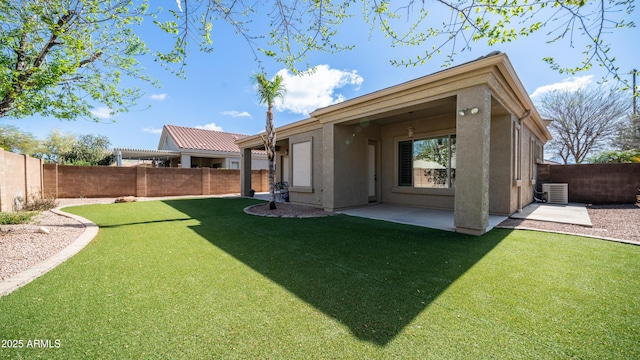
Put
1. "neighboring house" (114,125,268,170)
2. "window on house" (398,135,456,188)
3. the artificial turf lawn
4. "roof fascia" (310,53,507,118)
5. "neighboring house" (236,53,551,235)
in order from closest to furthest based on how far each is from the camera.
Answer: the artificial turf lawn < "roof fascia" (310,53,507,118) < "neighboring house" (236,53,551,235) < "window on house" (398,135,456,188) < "neighboring house" (114,125,268,170)

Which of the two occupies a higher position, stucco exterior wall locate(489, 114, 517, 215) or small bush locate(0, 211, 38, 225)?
stucco exterior wall locate(489, 114, 517, 215)

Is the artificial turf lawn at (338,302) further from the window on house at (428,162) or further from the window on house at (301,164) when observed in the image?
the window on house at (301,164)

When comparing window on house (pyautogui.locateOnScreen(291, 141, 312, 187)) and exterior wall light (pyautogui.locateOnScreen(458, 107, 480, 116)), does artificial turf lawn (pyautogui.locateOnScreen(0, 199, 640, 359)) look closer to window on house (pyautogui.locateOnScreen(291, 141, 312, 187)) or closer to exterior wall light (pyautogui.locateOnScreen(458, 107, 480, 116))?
exterior wall light (pyautogui.locateOnScreen(458, 107, 480, 116))

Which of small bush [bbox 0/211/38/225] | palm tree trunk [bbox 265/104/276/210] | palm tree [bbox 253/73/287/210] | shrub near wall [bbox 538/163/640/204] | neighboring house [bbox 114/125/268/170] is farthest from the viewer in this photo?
neighboring house [bbox 114/125/268/170]

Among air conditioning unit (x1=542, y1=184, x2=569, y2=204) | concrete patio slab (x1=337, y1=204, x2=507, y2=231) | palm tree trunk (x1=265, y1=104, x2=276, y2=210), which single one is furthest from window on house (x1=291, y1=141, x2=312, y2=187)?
air conditioning unit (x1=542, y1=184, x2=569, y2=204)

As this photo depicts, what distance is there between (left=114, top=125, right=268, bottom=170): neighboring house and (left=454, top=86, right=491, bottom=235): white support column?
1673 cm

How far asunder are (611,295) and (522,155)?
692 centimetres

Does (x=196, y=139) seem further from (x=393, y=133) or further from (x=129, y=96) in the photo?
(x=393, y=133)

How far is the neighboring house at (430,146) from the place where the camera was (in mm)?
5195

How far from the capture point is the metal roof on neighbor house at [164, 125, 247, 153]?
19.6 meters

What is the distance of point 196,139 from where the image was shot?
21391 millimetres

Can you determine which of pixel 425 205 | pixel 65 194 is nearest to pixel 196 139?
pixel 65 194

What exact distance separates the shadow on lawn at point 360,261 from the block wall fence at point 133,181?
10525 mm

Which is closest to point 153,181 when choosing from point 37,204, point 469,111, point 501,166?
point 37,204
